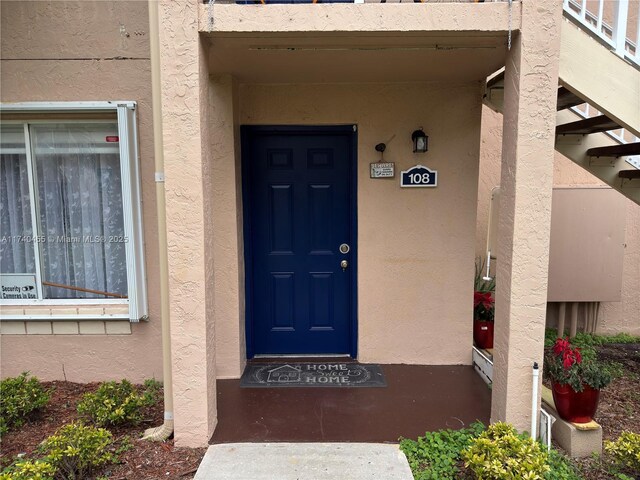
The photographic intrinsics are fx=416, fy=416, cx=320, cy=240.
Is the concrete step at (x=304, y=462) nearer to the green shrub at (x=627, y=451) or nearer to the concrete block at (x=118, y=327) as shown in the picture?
the green shrub at (x=627, y=451)

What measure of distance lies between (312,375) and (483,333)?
1787 millimetres

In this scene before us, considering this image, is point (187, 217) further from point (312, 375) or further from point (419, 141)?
point (419, 141)

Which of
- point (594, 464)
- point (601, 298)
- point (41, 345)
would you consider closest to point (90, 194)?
point (41, 345)

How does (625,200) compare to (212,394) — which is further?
(625,200)

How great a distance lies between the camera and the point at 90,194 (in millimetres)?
4039

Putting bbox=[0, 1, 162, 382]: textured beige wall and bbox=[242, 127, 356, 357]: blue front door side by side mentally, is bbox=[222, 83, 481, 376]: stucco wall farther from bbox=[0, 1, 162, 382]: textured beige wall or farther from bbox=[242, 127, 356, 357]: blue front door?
bbox=[0, 1, 162, 382]: textured beige wall

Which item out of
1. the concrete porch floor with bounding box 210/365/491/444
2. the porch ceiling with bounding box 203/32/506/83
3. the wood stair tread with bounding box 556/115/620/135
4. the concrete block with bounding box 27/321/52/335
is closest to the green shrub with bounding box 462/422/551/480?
the concrete porch floor with bounding box 210/365/491/444

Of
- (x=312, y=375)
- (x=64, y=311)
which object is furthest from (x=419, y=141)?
(x=64, y=311)

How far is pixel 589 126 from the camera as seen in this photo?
3523mm

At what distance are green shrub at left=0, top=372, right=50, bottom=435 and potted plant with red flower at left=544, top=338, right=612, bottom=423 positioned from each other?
13.0 feet

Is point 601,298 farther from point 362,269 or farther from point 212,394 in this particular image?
point 212,394

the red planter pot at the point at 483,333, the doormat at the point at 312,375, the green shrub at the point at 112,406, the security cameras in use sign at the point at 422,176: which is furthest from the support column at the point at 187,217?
the red planter pot at the point at 483,333

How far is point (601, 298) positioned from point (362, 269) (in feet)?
10.0

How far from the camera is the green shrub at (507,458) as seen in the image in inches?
92.7
